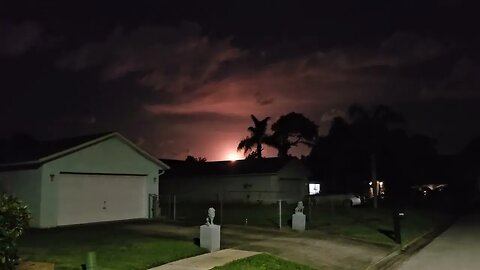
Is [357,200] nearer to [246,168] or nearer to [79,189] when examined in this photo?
[246,168]

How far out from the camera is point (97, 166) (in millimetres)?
25500

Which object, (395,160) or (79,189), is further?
(395,160)

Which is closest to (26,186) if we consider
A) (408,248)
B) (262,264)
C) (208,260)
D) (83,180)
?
(83,180)

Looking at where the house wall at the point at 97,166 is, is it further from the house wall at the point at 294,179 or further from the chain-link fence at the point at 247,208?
the house wall at the point at 294,179

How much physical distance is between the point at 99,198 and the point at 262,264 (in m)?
14.1

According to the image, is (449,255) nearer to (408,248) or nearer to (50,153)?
(408,248)

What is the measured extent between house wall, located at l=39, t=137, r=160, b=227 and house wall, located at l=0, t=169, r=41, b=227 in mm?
294

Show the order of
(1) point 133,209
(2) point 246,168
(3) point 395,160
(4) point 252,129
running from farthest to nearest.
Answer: (4) point 252,129 < (3) point 395,160 < (2) point 246,168 < (1) point 133,209

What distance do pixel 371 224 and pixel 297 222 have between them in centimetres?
645

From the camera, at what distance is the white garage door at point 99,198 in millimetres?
24016

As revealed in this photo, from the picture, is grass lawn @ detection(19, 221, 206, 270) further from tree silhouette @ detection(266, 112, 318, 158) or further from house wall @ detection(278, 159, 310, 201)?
tree silhouette @ detection(266, 112, 318, 158)

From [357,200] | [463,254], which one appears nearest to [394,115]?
[357,200]

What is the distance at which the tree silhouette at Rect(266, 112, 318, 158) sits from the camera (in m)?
69.5

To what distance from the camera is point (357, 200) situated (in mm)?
44250
